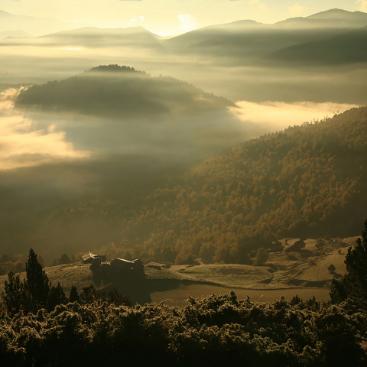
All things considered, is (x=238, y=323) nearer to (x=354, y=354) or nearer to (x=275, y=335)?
(x=275, y=335)

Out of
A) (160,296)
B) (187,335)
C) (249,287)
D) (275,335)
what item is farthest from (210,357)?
(249,287)

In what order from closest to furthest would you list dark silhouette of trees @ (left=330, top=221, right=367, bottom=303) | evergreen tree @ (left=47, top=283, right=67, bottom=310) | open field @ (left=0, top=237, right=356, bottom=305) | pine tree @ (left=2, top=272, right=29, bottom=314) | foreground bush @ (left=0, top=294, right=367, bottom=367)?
foreground bush @ (left=0, top=294, right=367, bottom=367) → evergreen tree @ (left=47, top=283, right=67, bottom=310) → dark silhouette of trees @ (left=330, top=221, right=367, bottom=303) → pine tree @ (left=2, top=272, right=29, bottom=314) → open field @ (left=0, top=237, right=356, bottom=305)

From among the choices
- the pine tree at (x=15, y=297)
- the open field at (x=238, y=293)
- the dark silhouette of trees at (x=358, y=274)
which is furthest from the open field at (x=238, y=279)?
the dark silhouette of trees at (x=358, y=274)

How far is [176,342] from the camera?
1762 inches

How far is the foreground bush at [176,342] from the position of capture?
1697 inches

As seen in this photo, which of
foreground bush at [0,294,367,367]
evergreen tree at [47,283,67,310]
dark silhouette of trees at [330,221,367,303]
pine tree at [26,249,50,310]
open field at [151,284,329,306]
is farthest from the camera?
open field at [151,284,329,306]

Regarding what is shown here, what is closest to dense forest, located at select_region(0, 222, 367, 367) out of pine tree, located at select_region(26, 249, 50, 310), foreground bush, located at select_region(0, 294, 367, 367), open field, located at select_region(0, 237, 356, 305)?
Result: foreground bush, located at select_region(0, 294, 367, 367)

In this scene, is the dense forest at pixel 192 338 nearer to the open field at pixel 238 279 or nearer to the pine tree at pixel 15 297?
the pine tree at pixel 15 297

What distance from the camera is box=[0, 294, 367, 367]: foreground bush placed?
1697 inches

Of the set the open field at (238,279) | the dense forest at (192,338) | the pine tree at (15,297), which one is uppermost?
the dense forest at (192,338)

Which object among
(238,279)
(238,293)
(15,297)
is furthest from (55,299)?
(238,279)

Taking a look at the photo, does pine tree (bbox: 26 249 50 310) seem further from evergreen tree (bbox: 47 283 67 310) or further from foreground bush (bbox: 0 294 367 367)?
foreground bush (bbox: 0 294 367 367)

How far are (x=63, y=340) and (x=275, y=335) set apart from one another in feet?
45.6

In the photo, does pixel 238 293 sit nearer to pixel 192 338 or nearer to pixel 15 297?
pixel 15 297
